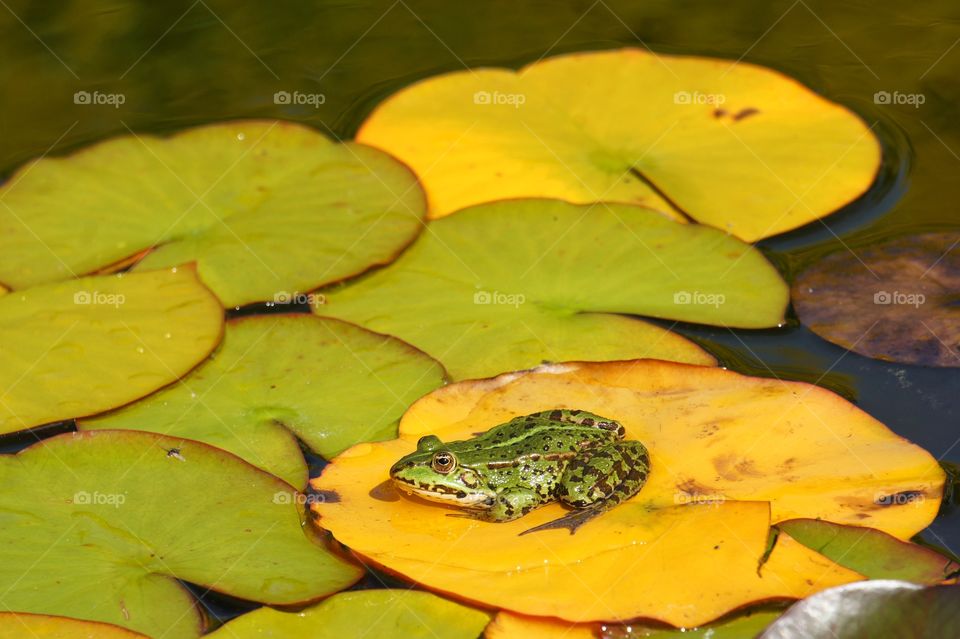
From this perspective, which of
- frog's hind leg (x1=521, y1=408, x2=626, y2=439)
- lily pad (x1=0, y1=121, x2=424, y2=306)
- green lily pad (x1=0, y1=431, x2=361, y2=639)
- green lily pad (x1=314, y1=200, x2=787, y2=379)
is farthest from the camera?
lily pad (x1=0, y1=121, x2=424, y2=306)

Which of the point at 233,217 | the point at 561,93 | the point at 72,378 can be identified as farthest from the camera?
the point at 561,93

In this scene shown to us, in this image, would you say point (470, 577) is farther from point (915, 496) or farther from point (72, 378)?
point (72, 378)

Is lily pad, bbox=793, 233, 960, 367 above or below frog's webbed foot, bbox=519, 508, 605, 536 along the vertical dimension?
above

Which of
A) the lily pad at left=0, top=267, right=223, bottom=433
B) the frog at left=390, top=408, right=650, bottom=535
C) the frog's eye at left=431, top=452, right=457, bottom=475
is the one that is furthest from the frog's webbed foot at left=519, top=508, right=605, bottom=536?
the lily pad at left=0, top=267, right=223, bottom=433

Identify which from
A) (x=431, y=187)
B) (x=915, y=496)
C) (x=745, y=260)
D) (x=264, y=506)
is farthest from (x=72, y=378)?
(x=915, y=496)

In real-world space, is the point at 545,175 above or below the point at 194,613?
above

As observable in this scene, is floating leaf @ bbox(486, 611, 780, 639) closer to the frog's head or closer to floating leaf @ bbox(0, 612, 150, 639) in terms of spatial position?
the frog's head
